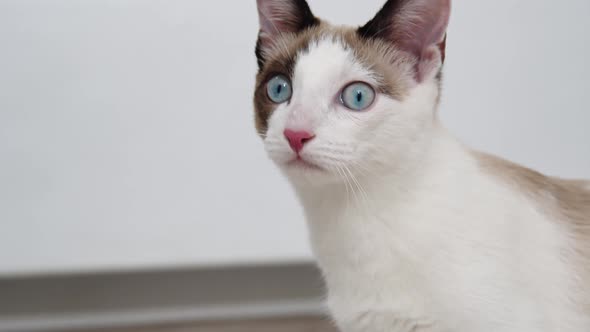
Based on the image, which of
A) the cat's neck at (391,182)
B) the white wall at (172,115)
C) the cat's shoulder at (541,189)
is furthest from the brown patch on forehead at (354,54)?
the white wall at (172,115)

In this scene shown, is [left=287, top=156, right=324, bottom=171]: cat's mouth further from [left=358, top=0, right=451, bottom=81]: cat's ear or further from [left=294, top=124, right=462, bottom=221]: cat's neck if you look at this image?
[left=358, top=0, right=451, bottom=81]: cat's ear

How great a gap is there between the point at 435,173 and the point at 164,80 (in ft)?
3.60

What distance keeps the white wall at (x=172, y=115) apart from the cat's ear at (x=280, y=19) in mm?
668

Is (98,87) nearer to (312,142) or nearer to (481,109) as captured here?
(312,142)

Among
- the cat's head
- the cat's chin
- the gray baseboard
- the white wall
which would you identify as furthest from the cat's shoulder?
the gray baseboard

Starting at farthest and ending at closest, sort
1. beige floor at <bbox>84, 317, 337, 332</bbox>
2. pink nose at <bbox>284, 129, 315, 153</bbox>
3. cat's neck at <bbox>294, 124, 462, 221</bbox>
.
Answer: beige floor at <bbox>84, 317, 337, 332</bbox> < cat's neck at <bbox>294, 124, 462, 221</bbox> < pink nose at <bbox>284, 129, 315, 153</bbox>

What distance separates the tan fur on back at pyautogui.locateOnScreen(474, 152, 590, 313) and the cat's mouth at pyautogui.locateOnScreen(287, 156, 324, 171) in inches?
14.6

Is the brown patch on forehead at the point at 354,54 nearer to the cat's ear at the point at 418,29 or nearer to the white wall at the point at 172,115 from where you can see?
the cat's ear at the point at 418,29

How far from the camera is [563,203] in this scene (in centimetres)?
120

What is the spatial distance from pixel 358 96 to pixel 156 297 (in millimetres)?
1386

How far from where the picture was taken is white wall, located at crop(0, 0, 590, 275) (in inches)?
72.4

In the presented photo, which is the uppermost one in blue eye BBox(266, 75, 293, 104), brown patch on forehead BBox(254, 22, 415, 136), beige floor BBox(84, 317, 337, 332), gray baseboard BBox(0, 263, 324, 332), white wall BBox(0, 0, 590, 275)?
brown patch on forehead BBox(254, 22, 415, 136)

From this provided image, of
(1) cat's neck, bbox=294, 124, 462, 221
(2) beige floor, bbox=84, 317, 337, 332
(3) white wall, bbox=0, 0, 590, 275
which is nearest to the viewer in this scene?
(1) cat's neck, bbox=294, 124, 462, 221

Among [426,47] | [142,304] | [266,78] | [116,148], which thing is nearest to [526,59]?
[426,47]
